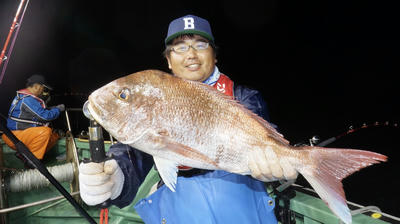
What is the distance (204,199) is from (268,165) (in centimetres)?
57

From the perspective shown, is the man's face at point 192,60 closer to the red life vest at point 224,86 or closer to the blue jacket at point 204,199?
the red life vest at point 224,86

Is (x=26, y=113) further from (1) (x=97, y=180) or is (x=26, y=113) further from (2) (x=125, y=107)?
(2) (x=125, y=107)

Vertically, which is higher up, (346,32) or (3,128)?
(346,32)

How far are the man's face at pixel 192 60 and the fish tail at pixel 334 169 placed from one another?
43.6 inches

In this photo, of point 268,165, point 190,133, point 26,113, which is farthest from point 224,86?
point 26,113

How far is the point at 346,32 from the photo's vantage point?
86688 mm

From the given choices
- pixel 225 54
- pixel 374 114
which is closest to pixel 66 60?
pixel 225 54

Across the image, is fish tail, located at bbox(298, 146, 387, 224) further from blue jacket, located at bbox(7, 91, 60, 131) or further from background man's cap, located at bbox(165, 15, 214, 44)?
blue jacket, located at bbox(7, 91, 60, 131)

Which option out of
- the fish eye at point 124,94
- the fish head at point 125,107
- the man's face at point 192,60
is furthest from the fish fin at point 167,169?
the man's face at point 192,60

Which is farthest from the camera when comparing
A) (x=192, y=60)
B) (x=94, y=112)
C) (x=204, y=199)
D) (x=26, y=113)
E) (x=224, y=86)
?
(x=26, y=113)

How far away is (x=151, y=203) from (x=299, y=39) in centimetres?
10212

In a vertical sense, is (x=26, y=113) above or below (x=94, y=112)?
above

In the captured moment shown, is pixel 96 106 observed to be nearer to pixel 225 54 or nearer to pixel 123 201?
pixel 123 201

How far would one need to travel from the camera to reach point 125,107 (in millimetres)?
1618
